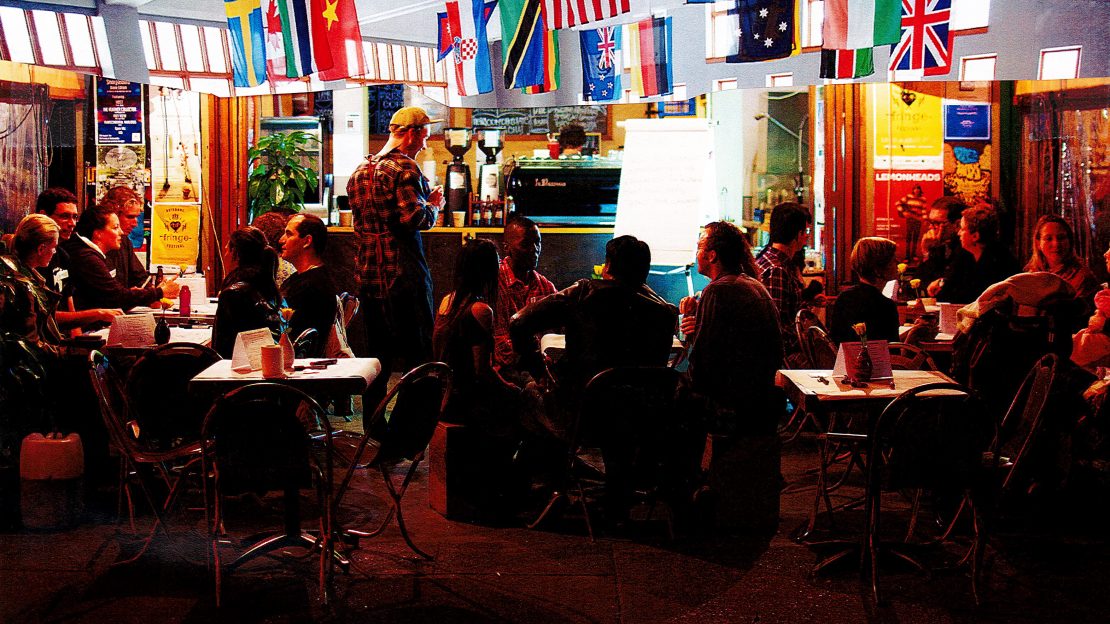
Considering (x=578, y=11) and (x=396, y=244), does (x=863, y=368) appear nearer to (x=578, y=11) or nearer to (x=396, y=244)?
(x=396, y=244)

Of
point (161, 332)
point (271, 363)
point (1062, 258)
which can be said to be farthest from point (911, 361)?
point (161, 332)

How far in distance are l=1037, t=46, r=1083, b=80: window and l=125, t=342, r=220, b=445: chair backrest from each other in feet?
22.9

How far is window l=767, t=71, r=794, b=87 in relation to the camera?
1030 cm

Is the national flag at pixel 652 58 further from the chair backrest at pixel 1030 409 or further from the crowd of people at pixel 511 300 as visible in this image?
the chair backrest at pixel 1030 409

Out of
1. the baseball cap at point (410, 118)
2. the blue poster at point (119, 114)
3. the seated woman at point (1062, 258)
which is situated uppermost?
the blue poster at point (119, 114)

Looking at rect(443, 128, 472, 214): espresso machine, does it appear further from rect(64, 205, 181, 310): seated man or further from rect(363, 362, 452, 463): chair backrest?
rect(363, 362, 452, 463): chair backrest

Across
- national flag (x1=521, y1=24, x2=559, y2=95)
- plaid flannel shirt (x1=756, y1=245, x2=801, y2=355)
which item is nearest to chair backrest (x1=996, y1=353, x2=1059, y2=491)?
plaid flannel shirt (x1=756, y1=245, x2=801, y2=355)

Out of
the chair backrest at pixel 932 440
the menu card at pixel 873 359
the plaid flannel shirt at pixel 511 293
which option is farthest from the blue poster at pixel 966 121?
the chair backrest at pixel 932 440

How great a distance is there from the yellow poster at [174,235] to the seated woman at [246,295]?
13.9ft

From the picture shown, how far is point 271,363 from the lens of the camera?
13.3 feet

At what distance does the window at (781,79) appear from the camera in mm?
10297

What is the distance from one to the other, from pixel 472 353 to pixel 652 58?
170 inches

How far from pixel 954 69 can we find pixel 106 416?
294 inches

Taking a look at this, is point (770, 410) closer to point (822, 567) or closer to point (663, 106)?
point (822, 567)
